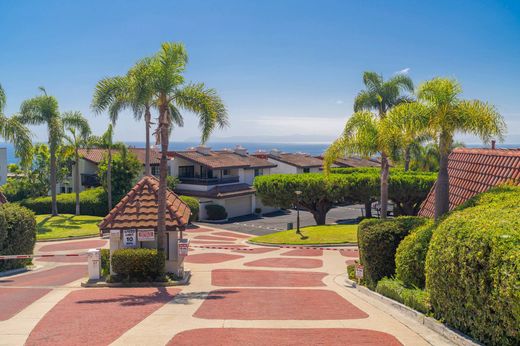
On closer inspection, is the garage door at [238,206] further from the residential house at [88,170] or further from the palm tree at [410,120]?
the palm tree at [410,120]

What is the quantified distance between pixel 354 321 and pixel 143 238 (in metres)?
10.1

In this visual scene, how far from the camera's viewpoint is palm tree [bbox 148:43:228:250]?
1773cm

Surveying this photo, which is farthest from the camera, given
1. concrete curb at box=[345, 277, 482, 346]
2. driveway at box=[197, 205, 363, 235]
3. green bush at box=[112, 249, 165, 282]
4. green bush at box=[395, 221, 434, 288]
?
driveway at box=[197, 205, 363, 235]

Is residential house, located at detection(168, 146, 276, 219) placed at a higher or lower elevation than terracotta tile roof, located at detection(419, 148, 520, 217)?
lower

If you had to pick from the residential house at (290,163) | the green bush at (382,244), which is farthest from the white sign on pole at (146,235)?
the residential house at (290,163)

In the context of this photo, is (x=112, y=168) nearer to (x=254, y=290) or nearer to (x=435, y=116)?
(x=254, y=290)

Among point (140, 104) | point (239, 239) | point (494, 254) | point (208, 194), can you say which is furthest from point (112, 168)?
point (494, 254)

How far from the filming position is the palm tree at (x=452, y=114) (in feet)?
46.0

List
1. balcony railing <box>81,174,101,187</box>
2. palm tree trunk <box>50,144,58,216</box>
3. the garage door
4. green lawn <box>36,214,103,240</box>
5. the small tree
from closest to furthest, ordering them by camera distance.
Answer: green lawn <box>36,214,103,240</box>, palm tree trunk <box>50,144,58,216</box>, the small tree, the garage door, balcony railing <box>81,174,101,187</box>

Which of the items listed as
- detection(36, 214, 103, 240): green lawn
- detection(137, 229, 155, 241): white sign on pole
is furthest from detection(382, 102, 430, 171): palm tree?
detection(36, 214, 103, 240): green lawn

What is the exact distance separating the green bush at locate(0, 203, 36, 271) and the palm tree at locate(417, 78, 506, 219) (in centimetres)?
1890

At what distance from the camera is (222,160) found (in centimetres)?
5484

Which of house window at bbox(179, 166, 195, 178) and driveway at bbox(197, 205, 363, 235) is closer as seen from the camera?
driveway at bbox(197, 205, 363, 235)

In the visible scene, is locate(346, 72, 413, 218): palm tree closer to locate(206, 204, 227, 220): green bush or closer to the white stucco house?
locate(206, 204, 227, 220): green bush
